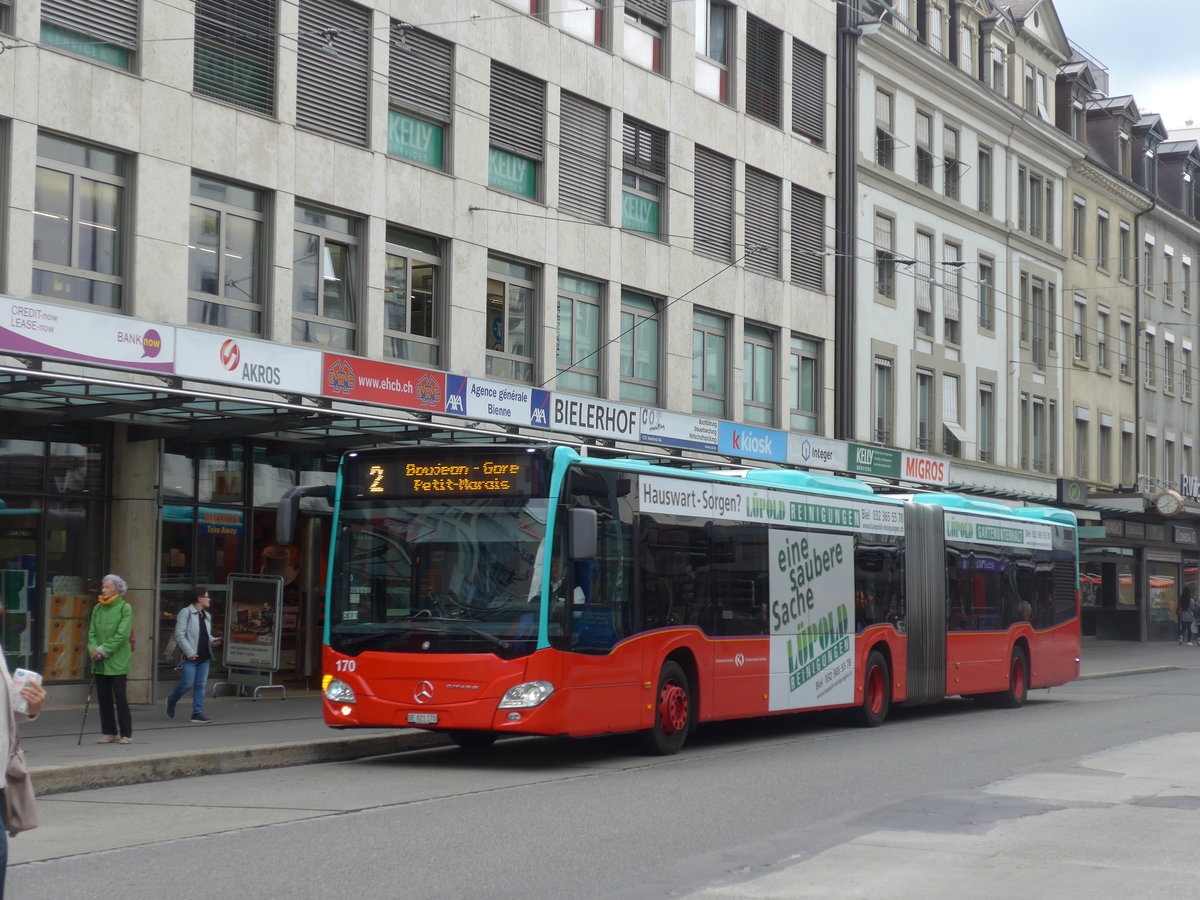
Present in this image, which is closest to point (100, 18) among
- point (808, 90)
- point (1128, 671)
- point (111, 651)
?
point (111, 651)

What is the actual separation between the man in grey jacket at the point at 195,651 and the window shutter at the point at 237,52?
6.68 meters

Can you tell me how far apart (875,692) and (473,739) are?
20.4ft

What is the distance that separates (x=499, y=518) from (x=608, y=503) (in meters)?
1.17

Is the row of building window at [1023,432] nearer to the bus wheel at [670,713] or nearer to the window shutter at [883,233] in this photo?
the window shutter at [883,233]

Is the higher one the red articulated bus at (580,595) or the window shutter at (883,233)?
the window shutter at (883,233)

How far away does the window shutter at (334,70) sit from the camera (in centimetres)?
2202

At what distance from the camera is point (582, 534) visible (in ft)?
46.2

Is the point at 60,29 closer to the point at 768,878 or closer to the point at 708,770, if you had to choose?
the point at 708,770

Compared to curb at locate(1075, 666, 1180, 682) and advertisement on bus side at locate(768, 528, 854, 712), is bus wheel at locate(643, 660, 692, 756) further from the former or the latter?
curb at locate(1075, 666, 1180, 682)

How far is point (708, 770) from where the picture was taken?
1452cm

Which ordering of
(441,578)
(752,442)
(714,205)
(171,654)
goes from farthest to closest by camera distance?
1. (714,205)
2. (752,442)
3. (171,654)
4. (441,578)

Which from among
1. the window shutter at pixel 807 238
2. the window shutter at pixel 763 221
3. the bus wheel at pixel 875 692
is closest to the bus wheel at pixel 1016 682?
the bus wheel at pixel 875 692

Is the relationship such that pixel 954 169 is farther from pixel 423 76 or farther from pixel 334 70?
pixel 334 70

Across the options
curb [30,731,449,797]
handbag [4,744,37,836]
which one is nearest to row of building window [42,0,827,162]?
curb [30,731,449,797]
